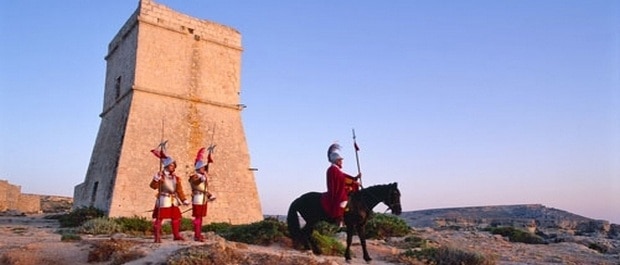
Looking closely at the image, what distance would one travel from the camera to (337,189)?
8.14m

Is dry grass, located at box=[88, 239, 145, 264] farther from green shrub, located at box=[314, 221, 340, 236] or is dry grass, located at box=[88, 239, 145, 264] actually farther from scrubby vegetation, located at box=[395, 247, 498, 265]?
green shrub, located at box=[314, 221, 340, 236]

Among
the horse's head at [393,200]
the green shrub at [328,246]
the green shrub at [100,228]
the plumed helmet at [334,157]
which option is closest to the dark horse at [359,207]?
the horse's head at [393,200]

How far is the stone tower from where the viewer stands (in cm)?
1700

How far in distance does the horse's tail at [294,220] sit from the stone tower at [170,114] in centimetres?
923

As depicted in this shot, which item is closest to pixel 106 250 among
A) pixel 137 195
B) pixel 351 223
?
pixel 351 223

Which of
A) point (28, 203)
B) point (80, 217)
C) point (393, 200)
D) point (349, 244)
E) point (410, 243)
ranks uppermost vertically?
point (28, 203)

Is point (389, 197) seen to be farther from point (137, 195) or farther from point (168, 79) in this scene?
point (168, 79)

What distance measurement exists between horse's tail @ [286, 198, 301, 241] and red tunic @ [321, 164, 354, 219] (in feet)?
2.08

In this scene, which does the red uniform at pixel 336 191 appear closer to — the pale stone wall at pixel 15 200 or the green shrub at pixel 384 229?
the green shrub at pixel 384 229

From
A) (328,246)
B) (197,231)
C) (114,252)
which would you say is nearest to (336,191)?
(328,246)

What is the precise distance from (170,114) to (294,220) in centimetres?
1115

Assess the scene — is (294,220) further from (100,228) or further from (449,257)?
(100,228)

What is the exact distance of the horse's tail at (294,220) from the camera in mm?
8672

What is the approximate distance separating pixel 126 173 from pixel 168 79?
420 cm
